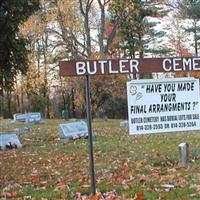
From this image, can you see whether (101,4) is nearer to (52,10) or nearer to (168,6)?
(52,10)

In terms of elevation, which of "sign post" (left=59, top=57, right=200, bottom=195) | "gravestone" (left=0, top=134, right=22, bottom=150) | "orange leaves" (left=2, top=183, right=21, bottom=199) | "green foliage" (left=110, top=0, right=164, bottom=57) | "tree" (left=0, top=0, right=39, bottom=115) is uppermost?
"green foliage" (left=110, top=0, right=164, bottom=57)

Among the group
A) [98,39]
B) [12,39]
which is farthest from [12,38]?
[98,39]

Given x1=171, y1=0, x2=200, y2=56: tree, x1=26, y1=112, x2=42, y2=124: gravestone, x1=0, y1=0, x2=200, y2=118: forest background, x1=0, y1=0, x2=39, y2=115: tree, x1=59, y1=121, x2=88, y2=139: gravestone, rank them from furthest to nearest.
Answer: x1=171, y1=0, x2=200, y2=56: tree, x1=0, y1=0, x2=200, y2=118: forest background, x1=26, y1=112, x2=42, y2=124: gravestone, x1=59, y1=121, x2=88, y2=139: gravestone, x1=0, y1=0, x2=39, y2=115: tree

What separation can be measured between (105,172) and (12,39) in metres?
7.40

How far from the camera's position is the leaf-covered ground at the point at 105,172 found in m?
7.61

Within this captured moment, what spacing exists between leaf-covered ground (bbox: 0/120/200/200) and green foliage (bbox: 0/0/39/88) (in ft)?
8.68

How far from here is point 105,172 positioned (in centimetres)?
970

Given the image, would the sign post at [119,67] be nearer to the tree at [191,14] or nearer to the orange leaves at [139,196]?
the orange leaves at [139,196]

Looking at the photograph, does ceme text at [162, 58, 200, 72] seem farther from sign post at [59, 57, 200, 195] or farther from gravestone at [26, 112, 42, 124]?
gravestone at [26, 112, 42, 124]

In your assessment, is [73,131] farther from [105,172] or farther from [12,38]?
[105,172]

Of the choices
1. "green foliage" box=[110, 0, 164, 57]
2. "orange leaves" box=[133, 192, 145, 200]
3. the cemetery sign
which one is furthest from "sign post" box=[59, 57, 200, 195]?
"green foliage" box=[110, 0, 164, 57]

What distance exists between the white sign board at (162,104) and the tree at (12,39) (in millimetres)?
8786

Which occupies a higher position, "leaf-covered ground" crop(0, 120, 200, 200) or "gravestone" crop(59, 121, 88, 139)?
"gravestone" crop(59, 121, 88, 139)

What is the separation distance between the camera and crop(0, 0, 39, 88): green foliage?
1520cm
